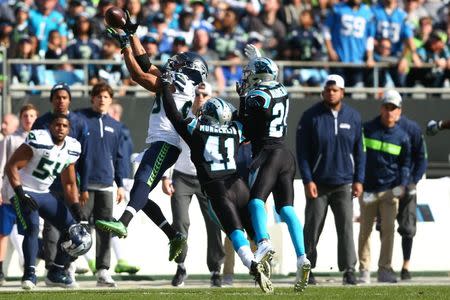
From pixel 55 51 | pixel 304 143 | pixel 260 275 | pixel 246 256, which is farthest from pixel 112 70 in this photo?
pixel 260 275

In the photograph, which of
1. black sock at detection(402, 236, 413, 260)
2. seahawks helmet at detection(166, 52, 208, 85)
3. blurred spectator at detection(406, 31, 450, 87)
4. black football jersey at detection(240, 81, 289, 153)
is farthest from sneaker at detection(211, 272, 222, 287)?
blurred spectator at detection(406, 31, 450, 87)

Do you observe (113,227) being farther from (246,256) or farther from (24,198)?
(24,198)

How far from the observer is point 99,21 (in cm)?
1995

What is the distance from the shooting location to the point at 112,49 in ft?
62.3

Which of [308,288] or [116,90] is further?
[116,90]

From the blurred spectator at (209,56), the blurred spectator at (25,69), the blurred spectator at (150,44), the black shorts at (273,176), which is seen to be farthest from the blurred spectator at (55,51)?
the black shorts at (273,176)

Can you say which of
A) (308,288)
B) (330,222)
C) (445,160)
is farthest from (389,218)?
(445,160)

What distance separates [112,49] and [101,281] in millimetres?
5655

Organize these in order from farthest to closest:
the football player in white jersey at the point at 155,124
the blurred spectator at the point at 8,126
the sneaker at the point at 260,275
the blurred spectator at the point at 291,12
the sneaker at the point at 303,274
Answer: the blurred spectator at the point at 291,12 → the blurred spectator at the point at 8,126 → the football player in white jersey at the point at 155,124 → the sneaker at the point at 303,274 → the sneaker at the point at 260,275

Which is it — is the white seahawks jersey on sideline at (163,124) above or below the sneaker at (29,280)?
above

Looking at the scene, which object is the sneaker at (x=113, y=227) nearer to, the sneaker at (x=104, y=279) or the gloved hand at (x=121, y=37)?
the gloved hand at (x=121, y=37)

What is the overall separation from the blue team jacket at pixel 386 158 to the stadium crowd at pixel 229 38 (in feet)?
13.6

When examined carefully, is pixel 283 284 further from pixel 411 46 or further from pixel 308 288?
pixel 411 46

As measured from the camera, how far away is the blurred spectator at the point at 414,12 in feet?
72.4
